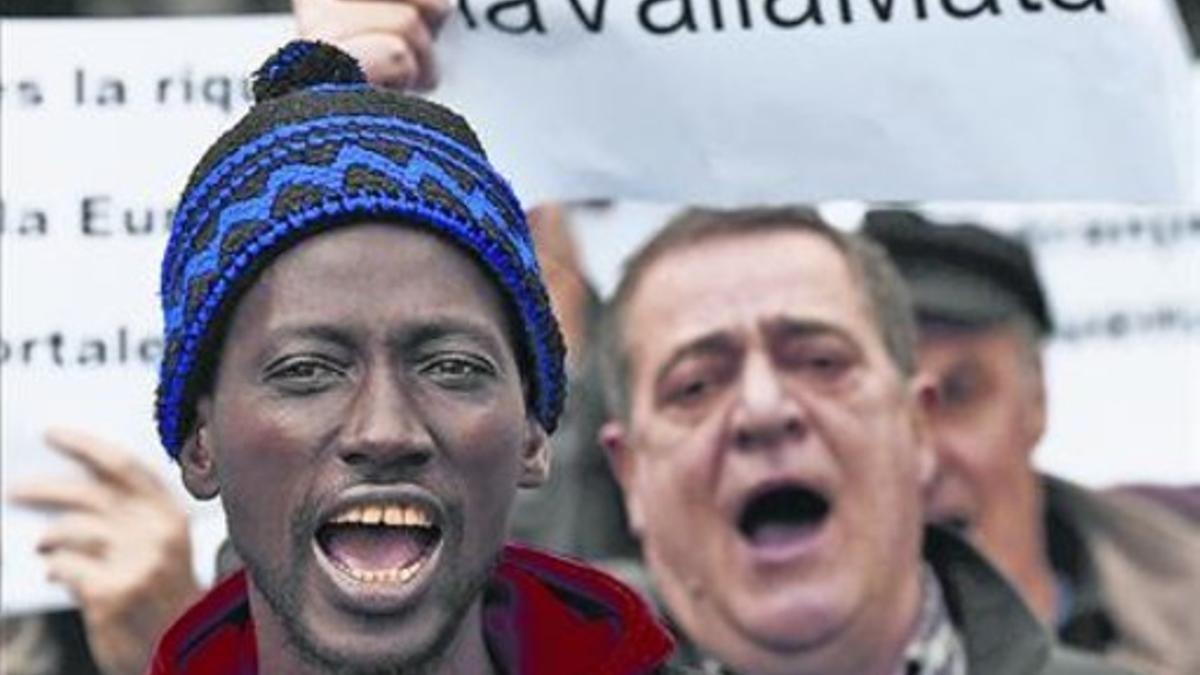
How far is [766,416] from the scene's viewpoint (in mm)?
5773

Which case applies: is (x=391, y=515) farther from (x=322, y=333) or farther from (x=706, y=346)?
(x=706, y=346)

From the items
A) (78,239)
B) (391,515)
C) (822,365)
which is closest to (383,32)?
(78,239)

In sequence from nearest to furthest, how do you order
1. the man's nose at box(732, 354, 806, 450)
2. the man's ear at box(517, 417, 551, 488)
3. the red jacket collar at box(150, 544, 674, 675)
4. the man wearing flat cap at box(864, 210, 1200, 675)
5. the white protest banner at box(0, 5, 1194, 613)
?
1. the man's ear at box(517, 417, 551, 488)
2. the red jacket collar at box(150, 544, 674, 675)
3. the white protest banner at box(0, 5, 1194, 613)
4. the man's nose at box(732, 354, 806, 450)
5. the man wearing flat cap at box(864, 210, 1200, 675)

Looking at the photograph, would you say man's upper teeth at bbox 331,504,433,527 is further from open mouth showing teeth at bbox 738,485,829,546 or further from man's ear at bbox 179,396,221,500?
open mouth showing teeth at bbox 738,485,829,546

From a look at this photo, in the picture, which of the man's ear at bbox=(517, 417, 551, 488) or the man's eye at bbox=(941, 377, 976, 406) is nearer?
the man's ear at bbox=(517, 417, 551, 488)

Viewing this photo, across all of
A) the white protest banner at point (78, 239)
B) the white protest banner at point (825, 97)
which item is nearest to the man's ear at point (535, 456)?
the white protest banner at point (825, 97)

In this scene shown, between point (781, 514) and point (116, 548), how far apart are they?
91 cm

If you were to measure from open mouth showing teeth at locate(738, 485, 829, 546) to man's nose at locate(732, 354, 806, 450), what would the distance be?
0.24ft

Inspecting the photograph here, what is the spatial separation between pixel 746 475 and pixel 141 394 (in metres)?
0.82

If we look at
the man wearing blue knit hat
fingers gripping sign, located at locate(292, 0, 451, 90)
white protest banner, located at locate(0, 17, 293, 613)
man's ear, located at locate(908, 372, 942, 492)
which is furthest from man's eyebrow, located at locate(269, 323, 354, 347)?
man's ear, located at locate(908, 372, 942, 492)

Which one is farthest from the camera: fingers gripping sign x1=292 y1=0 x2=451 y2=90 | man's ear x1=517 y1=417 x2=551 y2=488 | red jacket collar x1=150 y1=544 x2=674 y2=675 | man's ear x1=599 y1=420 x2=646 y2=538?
man's ear x1=599 y1=420 x2=646 y2=538

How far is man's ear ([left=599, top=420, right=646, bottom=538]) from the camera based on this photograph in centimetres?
589

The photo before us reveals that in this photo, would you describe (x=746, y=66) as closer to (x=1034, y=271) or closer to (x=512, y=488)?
(x=1034, y=271)

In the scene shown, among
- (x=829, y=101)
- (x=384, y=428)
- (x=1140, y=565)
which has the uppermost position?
(x=384, y=428)
